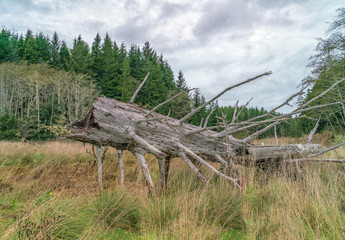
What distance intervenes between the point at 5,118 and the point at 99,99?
25.5 meters

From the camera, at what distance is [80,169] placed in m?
5.61

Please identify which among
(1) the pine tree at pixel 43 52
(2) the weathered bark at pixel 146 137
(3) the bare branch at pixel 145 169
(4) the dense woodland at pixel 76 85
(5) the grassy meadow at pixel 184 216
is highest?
(1) the pine tree at pixel 43 52

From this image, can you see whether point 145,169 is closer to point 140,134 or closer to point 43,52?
point 140,134

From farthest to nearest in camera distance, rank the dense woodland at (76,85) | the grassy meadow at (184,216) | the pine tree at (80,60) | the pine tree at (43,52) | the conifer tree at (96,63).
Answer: the pine tree at (43,52) → the conifer tree at (96,63) → the pine tree at (80,60) → the dense woodland at (76,85) → the grassy meadow at (184,216)

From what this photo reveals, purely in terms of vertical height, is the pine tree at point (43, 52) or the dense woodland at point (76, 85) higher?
the pine tree at point (43, 52)

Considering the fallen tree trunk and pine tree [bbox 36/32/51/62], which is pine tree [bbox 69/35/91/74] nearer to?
pine tree [bbox 36/32/51/62]

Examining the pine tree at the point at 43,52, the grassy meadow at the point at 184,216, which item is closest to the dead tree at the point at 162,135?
the grassy meadow at the point at 184,216

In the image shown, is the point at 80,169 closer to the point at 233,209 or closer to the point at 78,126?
the point at 78,126

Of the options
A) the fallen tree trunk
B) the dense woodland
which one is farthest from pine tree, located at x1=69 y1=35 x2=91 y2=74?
the fallen tree trunk

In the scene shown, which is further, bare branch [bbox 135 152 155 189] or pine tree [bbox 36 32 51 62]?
pine tree [bbox 36 32 51 62]

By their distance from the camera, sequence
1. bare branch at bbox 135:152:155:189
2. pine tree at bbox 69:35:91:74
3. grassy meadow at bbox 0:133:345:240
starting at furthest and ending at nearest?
pine tree at bbox 69:35:91:74, bare branch at bbox 135:152:155:189, grassy meadow at bbox 0:133:345:240

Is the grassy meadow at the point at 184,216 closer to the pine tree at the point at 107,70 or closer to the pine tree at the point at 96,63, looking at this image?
the pine tree at the point at 107,70

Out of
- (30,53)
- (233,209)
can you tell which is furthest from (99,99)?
(30,53)

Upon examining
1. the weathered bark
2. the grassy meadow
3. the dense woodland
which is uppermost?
the dense woodland
